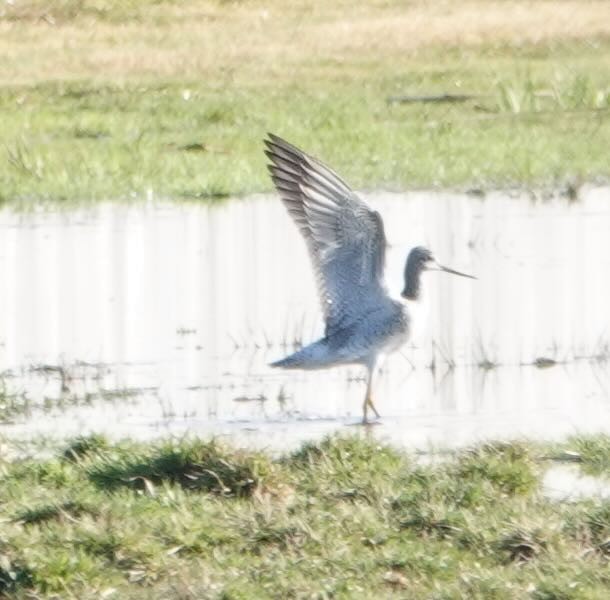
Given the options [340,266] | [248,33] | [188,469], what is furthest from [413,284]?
[248,33]

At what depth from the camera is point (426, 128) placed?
1989 cm

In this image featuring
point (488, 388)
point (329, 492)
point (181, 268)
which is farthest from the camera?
point (181, 268)

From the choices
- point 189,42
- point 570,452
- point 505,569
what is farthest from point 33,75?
point 505,569

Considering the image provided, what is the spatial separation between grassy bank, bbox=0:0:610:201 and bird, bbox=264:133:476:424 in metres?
6.76

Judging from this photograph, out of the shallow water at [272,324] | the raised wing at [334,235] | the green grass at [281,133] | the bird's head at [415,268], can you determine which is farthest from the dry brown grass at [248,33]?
the raised wing at [334,235]

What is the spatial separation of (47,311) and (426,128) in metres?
7.93

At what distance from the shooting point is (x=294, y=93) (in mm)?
23016

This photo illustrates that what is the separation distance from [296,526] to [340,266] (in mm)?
3273

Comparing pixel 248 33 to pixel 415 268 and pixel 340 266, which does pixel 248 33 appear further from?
pixel 340 266

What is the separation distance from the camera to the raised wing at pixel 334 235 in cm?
991

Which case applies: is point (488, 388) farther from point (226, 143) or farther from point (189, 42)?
point (189, 42)

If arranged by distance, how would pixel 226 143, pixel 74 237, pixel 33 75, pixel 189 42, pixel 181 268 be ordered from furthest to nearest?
pixel 189 42 → pixel 33 75 → pixel 226 143 → pixel 74 237 → pixel 181 268

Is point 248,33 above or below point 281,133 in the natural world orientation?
above

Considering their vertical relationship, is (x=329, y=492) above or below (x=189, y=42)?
below
